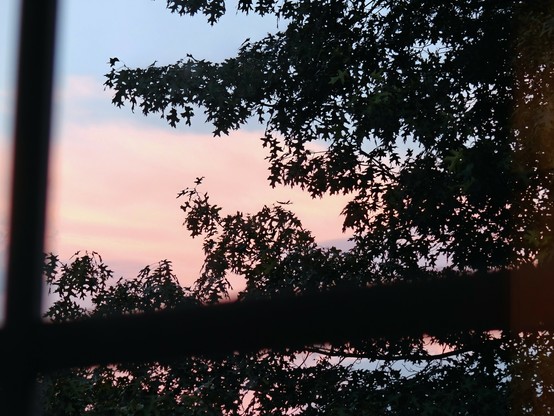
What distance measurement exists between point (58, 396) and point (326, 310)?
663 centimetres

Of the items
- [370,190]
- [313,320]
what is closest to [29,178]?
[313,320]

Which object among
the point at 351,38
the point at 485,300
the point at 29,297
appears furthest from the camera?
the point at 351,38

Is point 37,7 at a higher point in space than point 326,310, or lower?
higher

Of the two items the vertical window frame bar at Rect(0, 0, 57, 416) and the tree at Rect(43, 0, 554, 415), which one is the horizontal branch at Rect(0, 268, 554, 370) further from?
the tree at Rect(43, 0, 554, 415)

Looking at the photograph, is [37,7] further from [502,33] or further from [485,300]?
[502,33]

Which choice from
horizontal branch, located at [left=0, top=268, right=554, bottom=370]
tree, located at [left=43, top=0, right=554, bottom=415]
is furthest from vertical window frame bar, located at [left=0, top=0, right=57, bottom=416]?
tree, located at [left=43, top=0, right=554, bottom=415]

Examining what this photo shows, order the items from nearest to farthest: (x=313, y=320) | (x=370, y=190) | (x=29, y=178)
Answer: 1. (x=313, y=320)
2. (x=29, y=178)
3. (x=370, y=190)

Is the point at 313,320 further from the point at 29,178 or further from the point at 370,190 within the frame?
the point at 370,190

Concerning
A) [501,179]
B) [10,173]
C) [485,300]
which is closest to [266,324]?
[485,300]

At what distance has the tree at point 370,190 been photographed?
19.4 feet

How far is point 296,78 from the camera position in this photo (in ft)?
23.2

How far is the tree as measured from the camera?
590 cm

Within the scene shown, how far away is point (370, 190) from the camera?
6754mm

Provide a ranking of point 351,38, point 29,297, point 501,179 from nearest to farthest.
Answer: point 29,297 → point 501,179 → point 351,38
